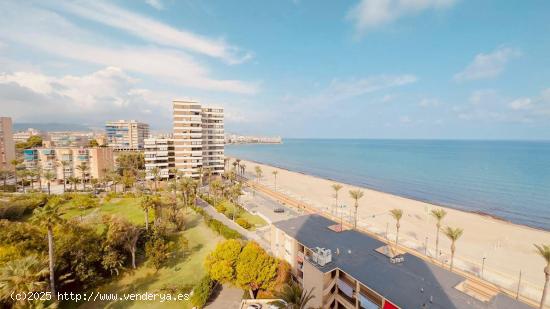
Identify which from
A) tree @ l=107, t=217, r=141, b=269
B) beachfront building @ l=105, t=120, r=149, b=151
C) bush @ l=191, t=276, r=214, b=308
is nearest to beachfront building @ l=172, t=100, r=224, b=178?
tree @ l=107, t=217, r=141, b=269

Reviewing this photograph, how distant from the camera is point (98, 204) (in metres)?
49.2

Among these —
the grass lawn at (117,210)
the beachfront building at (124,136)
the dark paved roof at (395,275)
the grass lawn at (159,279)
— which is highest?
the beachfront building at (124,136)

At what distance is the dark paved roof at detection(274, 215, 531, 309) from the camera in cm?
1536

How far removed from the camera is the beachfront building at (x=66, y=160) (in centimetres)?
7081

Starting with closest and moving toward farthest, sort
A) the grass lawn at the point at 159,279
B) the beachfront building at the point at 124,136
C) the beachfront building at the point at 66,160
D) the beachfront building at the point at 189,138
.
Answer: the grass lawn at the point at 159,279 → the beachfront building at the point at 66,160 → the beachfront building at the point at 189,138 → the beachfront building at the point at 124,136

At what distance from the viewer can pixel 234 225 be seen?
40219 millimetres

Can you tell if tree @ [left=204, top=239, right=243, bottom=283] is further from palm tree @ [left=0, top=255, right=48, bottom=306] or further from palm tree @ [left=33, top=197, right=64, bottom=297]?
palm tree @ [left=33, top=197, right=64, bottom=297]

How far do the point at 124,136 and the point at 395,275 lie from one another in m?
156

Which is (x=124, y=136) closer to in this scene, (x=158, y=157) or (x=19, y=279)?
(x=158, y=157)

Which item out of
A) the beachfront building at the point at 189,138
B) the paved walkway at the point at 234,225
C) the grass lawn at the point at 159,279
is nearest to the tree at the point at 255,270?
the grass lawn at the point at 159,279

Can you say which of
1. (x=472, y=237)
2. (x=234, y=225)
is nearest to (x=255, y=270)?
(x=234, y=225)

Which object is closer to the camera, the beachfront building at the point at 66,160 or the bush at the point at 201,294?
the bush at the point at 201,294

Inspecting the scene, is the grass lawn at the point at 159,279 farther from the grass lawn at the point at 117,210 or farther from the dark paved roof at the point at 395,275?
the grass lawn at the point at 117,210

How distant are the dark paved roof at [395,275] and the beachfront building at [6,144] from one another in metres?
94.3
